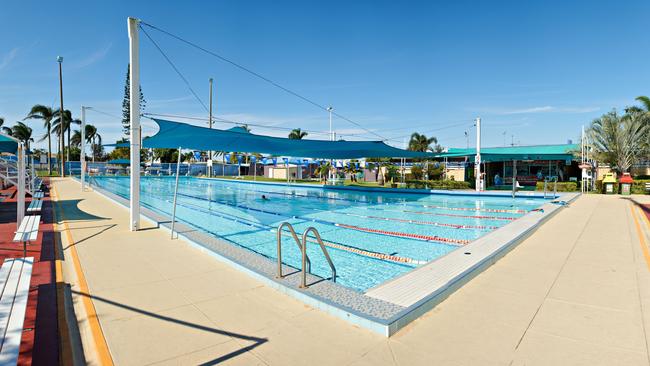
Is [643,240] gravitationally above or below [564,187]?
below

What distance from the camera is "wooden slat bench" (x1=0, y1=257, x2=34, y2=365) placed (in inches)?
89.0

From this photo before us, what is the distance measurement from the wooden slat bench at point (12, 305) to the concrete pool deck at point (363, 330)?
47 centimetres

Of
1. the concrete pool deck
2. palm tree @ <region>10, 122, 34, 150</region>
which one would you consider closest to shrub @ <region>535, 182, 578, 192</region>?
the concrete pool deck

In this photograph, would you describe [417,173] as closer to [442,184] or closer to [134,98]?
[442,184]

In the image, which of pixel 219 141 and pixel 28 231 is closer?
pixel 28 231

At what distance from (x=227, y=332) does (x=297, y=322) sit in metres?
0.59

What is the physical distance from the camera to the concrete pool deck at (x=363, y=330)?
2520mm

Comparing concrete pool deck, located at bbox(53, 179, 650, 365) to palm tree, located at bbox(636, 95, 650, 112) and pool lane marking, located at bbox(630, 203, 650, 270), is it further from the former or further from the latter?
palm tree, located at bbox(636, 95, 650, 112)

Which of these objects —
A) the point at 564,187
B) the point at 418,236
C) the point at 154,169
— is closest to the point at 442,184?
the point at 564,187

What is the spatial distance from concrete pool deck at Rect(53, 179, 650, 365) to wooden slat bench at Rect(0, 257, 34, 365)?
0.47m

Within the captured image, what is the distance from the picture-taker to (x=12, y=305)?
2.82 m

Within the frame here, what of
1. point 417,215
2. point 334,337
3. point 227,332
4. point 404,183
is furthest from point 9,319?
point 404,183

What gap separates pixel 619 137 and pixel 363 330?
988 inches

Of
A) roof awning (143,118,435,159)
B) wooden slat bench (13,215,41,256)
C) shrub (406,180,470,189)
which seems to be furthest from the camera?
shrub (406,180,470,189)
